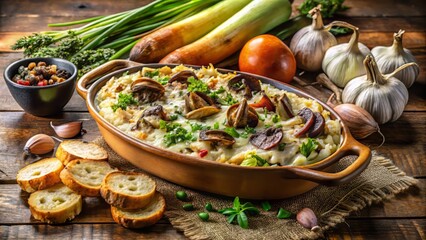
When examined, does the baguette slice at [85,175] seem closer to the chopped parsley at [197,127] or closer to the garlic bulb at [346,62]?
the chopped parsley at [197,127]

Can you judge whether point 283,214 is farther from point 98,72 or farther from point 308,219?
point 98,72

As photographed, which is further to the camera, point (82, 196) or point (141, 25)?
point (141, 25)

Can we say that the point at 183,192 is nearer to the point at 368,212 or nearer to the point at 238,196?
the point at 238,196

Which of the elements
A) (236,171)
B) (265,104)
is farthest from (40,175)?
(265,104)

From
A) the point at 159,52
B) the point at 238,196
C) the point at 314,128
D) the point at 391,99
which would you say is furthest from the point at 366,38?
the point at 238,196

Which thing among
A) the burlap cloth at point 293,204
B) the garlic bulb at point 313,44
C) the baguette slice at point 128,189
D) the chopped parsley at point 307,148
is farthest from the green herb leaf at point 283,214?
the garlic bulb at point 313,44

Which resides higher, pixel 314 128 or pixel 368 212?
pixel 314 128

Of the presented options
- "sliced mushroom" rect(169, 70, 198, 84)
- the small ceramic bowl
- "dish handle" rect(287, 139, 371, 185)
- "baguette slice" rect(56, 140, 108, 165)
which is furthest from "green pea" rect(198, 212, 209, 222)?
the small ceramic bowl
